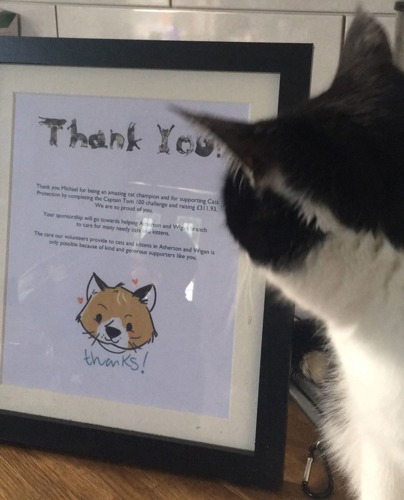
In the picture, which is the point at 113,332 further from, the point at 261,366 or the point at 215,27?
the point at 215,27

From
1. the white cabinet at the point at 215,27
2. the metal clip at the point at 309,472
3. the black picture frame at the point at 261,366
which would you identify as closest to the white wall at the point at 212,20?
the white cabinet at the point at 215,27

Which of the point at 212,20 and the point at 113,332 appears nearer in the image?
the point at 113,332

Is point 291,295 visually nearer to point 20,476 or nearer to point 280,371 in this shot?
point 280,371

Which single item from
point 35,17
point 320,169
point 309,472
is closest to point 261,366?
point 309,472

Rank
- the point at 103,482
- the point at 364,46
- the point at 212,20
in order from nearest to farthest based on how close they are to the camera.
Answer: the point at 364,46 < the point at 103,482 < the point at 212,20

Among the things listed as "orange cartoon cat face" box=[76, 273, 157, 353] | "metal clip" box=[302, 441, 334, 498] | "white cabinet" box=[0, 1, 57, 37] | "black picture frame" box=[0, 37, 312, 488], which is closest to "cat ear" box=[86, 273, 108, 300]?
"orange cartoon cat face" box=[76, 273, 157, 353]

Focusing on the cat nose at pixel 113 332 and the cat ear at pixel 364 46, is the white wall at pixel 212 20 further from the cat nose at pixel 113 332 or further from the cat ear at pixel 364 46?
the cat nose at pixel 113 332

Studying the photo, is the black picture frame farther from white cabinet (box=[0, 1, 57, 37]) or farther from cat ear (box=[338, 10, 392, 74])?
white cabinet (box=[0, 1, 57, 37])

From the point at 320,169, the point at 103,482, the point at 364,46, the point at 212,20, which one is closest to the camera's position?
the point at 320,169
